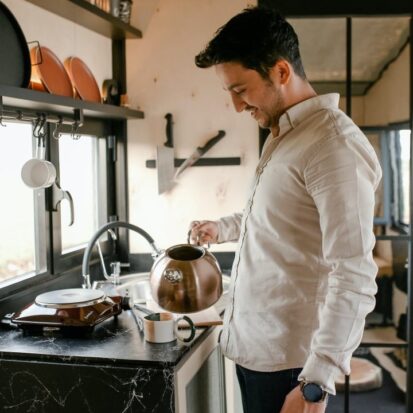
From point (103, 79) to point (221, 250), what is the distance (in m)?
0.90

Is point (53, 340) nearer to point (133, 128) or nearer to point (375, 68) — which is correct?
point (133, 128)

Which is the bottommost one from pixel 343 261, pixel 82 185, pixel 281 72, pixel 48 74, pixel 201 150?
pixel 343 261

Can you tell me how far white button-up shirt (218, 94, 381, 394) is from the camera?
1.16 metres

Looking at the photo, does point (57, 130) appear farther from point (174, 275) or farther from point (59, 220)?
point (174, 275)

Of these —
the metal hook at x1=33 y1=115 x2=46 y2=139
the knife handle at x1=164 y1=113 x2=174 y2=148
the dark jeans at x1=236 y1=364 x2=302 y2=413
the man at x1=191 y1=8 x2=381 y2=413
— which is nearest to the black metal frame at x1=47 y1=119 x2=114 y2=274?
the metal hook at x1=33 y1=115 x2=46 y2=139

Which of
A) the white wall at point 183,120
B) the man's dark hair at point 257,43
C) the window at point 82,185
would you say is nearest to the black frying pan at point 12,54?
the window at point 82,185

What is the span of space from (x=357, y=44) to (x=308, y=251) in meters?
1.37

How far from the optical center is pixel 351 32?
2.36 m

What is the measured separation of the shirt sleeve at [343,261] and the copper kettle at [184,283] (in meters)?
0.44

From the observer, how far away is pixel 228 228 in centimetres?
178

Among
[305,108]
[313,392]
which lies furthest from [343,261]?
[305,108]

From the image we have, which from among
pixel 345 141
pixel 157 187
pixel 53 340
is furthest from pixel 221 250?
pixel 345 141

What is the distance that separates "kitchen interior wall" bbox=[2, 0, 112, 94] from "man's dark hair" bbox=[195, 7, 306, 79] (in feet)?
2.81

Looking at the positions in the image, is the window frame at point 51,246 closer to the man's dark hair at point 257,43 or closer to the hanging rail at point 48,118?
the hanging rail at point 48,118
